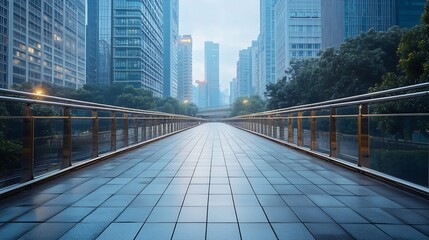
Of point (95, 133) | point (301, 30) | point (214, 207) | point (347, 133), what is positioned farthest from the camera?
point (301, 30)

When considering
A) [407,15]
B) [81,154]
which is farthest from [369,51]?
[407,15]

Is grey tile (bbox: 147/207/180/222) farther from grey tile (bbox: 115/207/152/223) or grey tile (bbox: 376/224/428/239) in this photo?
grey tile (bbox: 376/224/428/239)

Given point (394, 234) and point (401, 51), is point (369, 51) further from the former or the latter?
point (394, 234)

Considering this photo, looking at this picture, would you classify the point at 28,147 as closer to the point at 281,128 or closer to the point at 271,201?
the point at 271,201

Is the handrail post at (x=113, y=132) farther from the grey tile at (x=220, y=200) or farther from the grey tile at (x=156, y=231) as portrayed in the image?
the grey tile at (x=156, y=231)

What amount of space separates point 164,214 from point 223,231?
0.78 m

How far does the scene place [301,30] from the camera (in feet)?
331

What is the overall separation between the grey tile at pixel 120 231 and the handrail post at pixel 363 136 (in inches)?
161

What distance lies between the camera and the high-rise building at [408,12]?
2280 inches

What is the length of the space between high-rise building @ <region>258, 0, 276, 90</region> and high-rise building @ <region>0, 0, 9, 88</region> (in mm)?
97260

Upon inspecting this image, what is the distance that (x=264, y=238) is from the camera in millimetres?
2727

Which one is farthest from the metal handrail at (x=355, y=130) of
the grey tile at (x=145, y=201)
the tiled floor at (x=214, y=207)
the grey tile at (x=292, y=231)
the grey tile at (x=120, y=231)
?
the grey tile at (x=120, y=231)

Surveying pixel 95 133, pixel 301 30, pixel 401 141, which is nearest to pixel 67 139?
pixel 95 133

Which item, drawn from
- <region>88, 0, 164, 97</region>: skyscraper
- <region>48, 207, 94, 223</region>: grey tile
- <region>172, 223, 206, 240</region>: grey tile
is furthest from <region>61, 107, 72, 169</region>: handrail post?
<region>88, 0, 164, 97</region>: skyscraper
